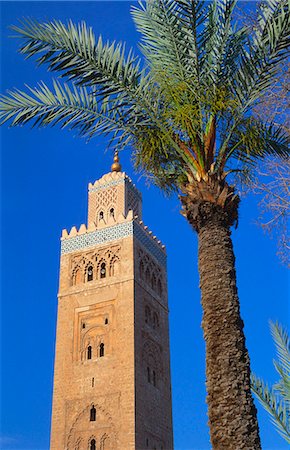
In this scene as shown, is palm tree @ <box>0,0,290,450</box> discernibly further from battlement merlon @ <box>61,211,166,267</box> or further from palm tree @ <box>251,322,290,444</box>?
battlement merlon @ <box>61,211,166,267</box>

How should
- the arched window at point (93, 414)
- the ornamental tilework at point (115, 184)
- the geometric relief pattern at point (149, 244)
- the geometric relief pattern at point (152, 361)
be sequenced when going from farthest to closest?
1. the ornamental tilework at point (115, 184)
2. the geometric relief pattern at point (149, 244)
3. the geometric relief pattern at point (152, 361)
4. the arched window at point (93, 414)

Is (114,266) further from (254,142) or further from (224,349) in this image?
(224,349)

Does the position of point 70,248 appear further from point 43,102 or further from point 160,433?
point 43,102

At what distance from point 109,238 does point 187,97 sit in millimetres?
18110

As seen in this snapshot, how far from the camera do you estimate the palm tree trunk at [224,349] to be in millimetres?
4906

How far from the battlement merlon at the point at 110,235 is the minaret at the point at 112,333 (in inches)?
1.6

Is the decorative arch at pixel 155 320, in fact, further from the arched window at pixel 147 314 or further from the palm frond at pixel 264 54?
A: the palm frond at pixel 264 54

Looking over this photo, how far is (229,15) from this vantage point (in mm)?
6453

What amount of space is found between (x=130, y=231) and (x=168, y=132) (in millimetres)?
17647

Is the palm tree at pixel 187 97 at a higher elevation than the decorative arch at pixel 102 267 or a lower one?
lower

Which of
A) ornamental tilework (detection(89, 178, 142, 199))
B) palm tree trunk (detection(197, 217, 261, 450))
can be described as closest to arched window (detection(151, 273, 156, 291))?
ornamental tilework (detection(89, 178, 142, 199))

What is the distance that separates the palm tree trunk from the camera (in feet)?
16.1

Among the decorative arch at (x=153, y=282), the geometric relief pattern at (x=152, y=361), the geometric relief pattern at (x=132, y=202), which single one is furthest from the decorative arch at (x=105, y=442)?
the geometric relief pattern at (x=132, y=202)

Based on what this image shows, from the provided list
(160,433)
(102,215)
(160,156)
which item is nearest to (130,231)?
(102,215)
